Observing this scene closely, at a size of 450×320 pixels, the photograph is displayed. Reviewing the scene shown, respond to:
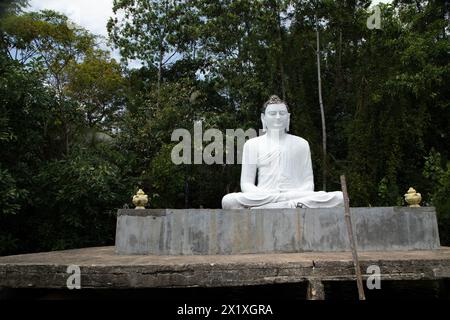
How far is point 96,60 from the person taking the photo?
20047mm

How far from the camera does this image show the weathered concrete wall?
698 cm

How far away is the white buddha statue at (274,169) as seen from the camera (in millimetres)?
7641

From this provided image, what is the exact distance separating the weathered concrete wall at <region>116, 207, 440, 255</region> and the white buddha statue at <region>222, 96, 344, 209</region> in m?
0.52

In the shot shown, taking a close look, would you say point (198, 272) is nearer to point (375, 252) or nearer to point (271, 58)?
point (375, 252)

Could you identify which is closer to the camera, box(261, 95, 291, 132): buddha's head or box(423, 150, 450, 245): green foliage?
box(261, 95, 291, 132): buddha's head

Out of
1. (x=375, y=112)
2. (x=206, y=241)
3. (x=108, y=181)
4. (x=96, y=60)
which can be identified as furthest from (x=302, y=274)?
(x=96, y=60)

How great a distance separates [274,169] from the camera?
8.31 meters

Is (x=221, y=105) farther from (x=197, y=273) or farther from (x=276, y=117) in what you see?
(x=197, y=273)

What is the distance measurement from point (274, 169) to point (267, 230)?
4.92 ft
